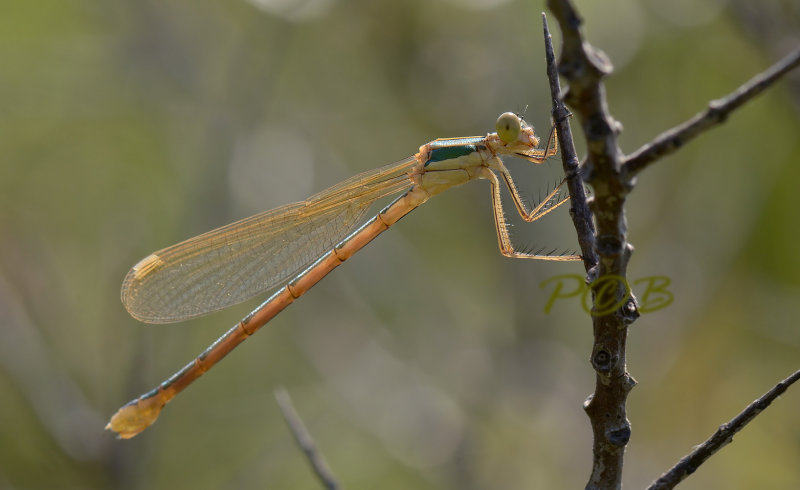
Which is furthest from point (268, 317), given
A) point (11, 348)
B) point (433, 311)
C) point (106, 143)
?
point (106, 143)

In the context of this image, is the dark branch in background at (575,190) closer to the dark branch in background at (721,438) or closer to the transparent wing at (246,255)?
the dark branch in background at (721,438)

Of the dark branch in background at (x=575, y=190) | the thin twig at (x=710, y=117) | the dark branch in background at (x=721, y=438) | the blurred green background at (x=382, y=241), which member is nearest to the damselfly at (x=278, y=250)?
the blurred green background at (x=382, y=241)

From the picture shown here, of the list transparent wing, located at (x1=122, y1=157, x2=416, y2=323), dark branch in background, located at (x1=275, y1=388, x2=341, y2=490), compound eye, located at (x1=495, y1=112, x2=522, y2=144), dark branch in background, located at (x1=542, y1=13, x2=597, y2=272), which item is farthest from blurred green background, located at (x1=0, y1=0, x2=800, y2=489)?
dark branch in background, located at (x1=542, y1=13, x2=597, y2=272)

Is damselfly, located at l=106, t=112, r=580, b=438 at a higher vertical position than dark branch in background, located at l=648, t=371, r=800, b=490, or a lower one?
higher

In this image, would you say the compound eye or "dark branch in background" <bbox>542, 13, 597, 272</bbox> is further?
the compound eye

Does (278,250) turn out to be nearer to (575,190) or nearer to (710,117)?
(575,190)

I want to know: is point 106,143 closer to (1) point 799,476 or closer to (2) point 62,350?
(2) point 62,350

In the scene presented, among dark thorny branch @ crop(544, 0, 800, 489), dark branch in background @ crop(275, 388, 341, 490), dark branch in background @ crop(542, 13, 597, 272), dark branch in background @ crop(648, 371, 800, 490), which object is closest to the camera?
dark thorny branch @ crop(544, 0, 800, 489)

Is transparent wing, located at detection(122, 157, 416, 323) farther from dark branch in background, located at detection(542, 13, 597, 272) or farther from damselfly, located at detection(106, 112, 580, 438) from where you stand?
dark branch in background, located at detection(542, 13, 597, 272)
